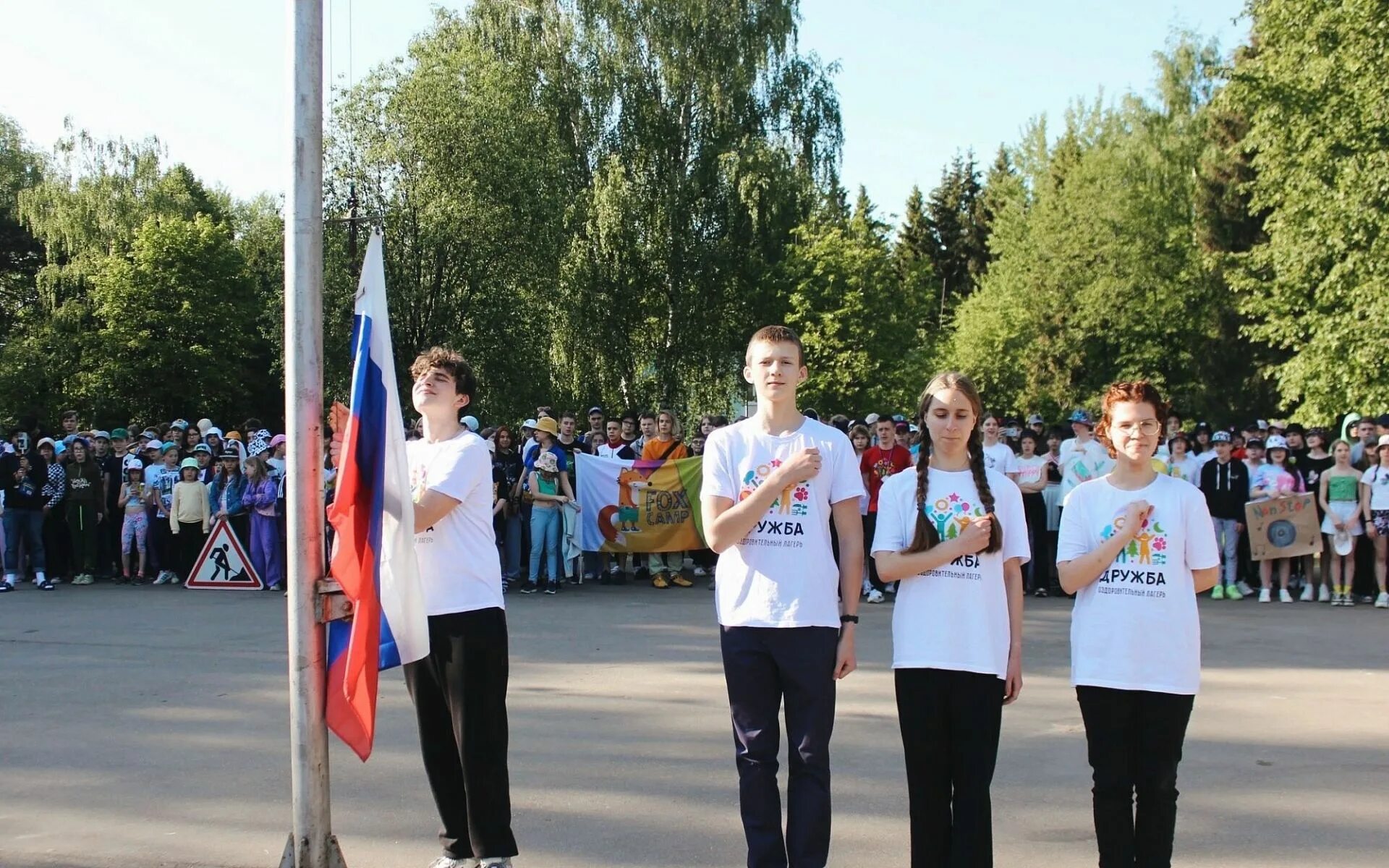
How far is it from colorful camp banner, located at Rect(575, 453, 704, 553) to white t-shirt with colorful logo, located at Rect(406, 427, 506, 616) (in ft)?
35.4

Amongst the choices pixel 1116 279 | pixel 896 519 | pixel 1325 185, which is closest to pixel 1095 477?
pixel 896 519

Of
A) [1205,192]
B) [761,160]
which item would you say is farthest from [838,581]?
[1205,192]

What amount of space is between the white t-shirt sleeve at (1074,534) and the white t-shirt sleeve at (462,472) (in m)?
2.29

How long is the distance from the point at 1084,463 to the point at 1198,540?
11.0 meters

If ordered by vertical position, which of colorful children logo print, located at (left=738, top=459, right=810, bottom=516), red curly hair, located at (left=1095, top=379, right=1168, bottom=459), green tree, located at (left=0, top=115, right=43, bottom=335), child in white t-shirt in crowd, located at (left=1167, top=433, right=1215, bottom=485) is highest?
green tree, located at (left=0, top=115, right=43, bottom=335)

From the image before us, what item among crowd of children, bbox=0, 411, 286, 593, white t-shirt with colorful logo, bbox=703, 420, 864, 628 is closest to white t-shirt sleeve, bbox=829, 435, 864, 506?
white t-shirt with colorful logo, bbox=703, 420, 864, 628

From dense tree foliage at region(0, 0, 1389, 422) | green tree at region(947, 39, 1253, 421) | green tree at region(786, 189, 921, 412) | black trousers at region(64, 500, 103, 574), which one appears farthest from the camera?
green tree at region(947, 39, 1253, 421)

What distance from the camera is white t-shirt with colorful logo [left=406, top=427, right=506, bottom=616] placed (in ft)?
16.2

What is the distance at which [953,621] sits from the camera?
14.8ft

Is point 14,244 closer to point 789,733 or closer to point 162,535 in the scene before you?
point 162,535

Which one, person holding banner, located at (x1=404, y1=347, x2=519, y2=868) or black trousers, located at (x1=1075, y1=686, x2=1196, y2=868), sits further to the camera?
person holding banner, located at (x1=404, y1=347, x2=519, y2=868)

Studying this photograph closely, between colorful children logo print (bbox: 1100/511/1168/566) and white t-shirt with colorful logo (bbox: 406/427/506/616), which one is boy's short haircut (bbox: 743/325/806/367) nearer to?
white t-shirt with colorful logo (bbox: 406/427/506/616)

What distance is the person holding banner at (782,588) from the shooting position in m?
4.48

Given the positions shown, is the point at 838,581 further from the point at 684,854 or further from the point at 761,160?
the point at 761,160
